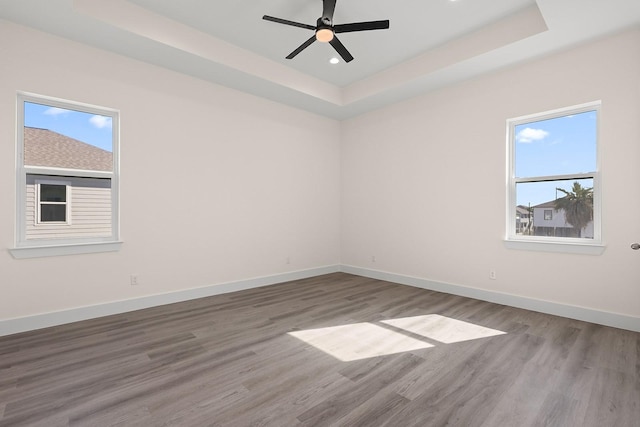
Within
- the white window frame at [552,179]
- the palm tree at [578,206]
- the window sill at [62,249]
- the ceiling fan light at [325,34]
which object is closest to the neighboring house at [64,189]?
the window sill at [62,249]

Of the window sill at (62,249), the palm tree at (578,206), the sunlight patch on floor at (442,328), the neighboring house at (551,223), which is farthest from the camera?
the neighboring house at (551,223)

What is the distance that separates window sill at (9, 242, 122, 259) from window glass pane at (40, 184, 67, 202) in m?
0.53

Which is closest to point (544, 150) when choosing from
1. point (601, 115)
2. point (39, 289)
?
point (601, 115)

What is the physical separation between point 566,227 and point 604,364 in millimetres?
1712

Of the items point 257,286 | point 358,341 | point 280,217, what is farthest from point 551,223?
point 257,286

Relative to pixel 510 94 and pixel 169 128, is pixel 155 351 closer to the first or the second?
pixel 169 128

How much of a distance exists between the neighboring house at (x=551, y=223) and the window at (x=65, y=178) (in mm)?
5145

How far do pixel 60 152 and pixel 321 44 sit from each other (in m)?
3.29


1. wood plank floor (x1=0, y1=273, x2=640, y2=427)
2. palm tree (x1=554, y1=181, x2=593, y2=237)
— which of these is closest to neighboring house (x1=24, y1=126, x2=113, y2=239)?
wood plank floor (x1=0, y1=273, x2=640, y2=427)

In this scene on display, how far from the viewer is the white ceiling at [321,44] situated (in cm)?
296

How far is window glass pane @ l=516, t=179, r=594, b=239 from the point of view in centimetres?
347

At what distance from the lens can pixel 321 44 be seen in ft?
12.8

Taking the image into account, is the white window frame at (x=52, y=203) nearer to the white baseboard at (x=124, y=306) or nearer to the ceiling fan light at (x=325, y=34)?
the white baseboard at (x=124, y=306)

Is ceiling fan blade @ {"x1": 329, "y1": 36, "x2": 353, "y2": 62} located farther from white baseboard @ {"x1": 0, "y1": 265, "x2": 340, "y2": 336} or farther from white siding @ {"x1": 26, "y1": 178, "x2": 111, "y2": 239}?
white baseboard @ {"x1": 0, "y1": 265, "x2": 340, "y2": 336}
